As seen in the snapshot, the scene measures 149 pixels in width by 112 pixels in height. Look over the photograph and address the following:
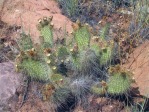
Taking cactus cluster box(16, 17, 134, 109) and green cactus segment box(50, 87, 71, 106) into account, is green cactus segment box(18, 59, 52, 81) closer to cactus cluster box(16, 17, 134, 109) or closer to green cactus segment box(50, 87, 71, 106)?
cactus cluster box(16, 17, 134, 109)

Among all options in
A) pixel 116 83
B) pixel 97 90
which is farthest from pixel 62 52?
pixel 116 83

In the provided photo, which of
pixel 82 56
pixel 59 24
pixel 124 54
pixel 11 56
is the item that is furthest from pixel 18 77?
pixel 124 54

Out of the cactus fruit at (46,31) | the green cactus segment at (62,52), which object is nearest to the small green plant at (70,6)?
the cactus fruit at (46,31)

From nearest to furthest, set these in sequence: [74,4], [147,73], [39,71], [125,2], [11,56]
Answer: [39,71]
[147,73]
[11,56]
[74,4]
[125,2]

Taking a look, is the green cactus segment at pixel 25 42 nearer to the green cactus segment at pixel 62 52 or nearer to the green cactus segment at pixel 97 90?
the green cactus segment at pixel 62 52

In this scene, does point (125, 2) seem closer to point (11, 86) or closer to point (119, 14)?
point (119, 14)

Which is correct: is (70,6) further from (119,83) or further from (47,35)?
(119,83)

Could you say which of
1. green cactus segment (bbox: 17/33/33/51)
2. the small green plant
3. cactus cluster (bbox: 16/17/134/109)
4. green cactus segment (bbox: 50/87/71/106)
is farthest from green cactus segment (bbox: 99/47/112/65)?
the small green plant
